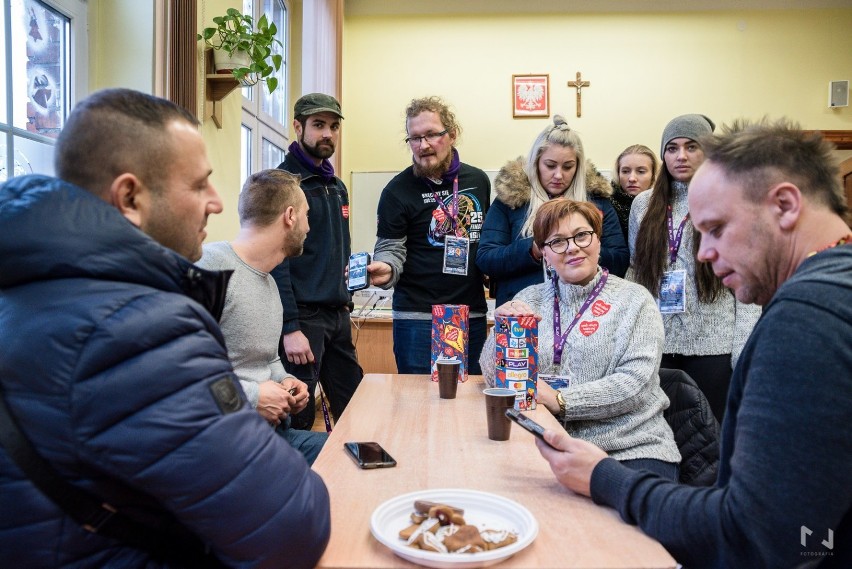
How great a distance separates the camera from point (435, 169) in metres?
2.87

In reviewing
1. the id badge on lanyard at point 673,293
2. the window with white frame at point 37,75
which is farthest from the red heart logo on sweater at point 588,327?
the window with white frame at point 37,75

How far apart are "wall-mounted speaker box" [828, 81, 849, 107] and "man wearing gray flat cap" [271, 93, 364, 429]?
231 inches

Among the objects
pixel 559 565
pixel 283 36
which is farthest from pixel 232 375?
pixel 283 36

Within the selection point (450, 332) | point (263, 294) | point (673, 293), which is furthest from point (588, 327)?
point (263, 294)

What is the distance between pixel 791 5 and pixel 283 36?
16.5 feet

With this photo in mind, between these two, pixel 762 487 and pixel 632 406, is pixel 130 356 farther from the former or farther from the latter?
pixel 632 406

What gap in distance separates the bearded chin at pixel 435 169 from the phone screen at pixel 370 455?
1674mm

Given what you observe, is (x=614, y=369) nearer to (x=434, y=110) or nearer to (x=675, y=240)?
(x=675, y=240)

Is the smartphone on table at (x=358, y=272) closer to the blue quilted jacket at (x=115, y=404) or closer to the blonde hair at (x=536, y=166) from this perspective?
the blonde hair at (x=536, y=166)

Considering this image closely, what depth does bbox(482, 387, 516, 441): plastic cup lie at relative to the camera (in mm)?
1479

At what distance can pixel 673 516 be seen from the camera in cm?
99

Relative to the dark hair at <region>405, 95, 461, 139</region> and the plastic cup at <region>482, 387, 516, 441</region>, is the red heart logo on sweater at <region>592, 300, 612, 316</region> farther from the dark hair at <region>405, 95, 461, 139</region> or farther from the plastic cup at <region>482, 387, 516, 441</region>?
the dark hair at <region>405, 95, 461, 139</region>

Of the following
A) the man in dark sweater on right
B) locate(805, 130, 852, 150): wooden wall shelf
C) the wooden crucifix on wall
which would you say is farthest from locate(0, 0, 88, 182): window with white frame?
locate(805, 130, 852, 150): wooden wall shelf

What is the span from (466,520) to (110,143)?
0.80 meters
